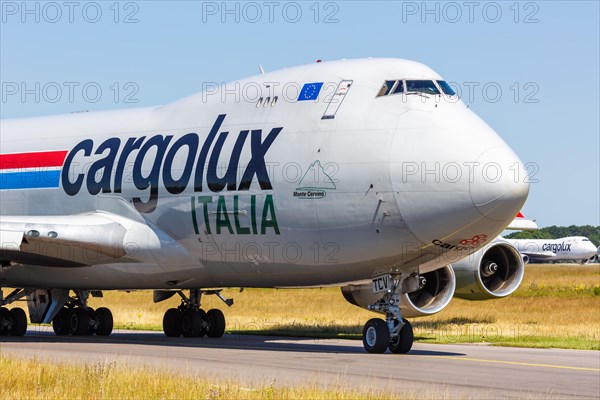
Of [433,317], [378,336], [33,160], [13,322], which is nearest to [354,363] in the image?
[378,336]

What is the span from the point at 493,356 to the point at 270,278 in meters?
4.92

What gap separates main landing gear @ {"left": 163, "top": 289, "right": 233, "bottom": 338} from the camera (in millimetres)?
29219

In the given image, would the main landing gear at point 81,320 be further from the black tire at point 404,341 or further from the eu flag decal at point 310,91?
the black tire at point 404,341

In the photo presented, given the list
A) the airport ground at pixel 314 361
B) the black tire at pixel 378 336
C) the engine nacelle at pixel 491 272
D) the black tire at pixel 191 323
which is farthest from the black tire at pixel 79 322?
the black tire at pixel 378 336

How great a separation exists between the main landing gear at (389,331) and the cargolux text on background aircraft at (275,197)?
0.03 metres

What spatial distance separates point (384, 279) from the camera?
22641mm

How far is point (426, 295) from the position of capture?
26.6 metres

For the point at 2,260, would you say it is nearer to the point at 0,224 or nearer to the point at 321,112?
the point at 0,224

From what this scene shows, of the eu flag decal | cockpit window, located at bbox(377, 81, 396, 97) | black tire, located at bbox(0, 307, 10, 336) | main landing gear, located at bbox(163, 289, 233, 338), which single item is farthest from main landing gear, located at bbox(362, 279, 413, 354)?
black tire, located at bbox(0, 307, 10, 336)

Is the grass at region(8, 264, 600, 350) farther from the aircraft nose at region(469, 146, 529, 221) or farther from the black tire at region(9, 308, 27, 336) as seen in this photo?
the aircraft nose at region(469, 146, 529, 221)

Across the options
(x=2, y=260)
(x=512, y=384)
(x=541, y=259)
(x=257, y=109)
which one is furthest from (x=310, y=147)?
(x=541, y=259)

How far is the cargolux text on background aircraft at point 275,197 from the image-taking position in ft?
69.6

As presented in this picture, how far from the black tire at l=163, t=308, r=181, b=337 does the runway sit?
114cm

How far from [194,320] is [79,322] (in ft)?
10.4
